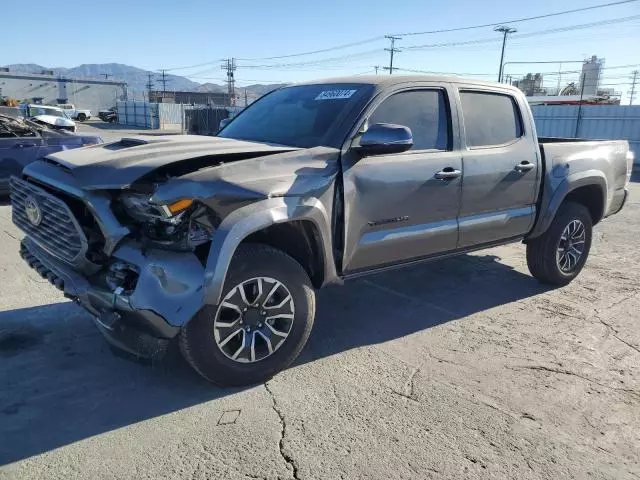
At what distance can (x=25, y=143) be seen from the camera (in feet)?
28.0

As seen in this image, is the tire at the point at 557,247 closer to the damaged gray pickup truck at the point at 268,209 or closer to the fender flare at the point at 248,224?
the damaged gray pickup truck at the point at 268,209

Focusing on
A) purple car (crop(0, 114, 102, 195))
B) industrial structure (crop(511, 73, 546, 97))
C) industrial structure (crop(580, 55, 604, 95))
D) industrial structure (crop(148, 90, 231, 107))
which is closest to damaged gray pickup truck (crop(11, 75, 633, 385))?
purple car (crop(0, 114, 102, 195))

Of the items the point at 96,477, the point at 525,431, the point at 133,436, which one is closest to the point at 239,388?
the point at 133,436

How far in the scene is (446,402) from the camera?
3.26 metres

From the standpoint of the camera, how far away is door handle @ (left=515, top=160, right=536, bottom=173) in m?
4.74

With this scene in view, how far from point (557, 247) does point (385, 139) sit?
9.09 feet

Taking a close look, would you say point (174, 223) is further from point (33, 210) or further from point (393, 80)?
point (393, 80)

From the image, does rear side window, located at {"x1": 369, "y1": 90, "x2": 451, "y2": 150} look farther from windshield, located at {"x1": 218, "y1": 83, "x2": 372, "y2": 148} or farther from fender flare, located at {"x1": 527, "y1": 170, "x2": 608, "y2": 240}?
fender flare, located at {"x1": 527, "y1": 170, "x2": 608, "y2": 240}

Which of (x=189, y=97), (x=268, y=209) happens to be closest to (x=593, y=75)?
(x=268, y=209)

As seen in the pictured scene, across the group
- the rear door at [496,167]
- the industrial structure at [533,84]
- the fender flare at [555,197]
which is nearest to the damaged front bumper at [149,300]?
the rear door at [496,167]

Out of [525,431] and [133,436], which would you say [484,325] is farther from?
[133,436]

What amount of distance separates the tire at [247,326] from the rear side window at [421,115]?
1309 millimetres

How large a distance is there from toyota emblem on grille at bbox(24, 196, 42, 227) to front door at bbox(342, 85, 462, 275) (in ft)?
6.59

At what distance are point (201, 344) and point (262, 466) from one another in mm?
802
